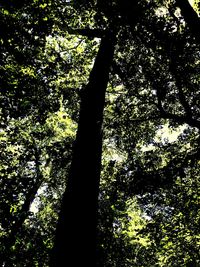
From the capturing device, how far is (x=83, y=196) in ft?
13.4

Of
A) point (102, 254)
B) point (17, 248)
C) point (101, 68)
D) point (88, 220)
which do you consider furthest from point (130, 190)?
point (88, 220)

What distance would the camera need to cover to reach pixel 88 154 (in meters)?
4.86

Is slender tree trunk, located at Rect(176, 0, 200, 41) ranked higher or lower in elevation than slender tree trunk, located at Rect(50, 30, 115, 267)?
higher

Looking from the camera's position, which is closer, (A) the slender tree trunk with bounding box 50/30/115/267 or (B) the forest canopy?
(A) the slender tree trunk with bounding box 50/30/115/267

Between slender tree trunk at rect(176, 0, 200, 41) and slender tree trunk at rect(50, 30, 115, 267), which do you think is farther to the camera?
slender tree trunk at rect(176, 0, 200, 41)

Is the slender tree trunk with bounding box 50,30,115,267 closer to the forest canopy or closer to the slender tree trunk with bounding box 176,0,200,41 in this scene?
the forest canopy

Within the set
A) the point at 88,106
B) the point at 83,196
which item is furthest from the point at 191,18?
the point at 83,196

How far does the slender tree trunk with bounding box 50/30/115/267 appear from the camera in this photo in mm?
3375

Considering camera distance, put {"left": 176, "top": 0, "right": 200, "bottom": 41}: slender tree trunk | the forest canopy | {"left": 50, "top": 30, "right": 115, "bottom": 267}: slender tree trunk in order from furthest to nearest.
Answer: {"left": 176, "top": 0, "right": 200, "bottom": 41}: slender tree trunk
the forest canopy
{"left": 50, "top": 30, "right": 115, "bottom": 267}: slender tree trunk

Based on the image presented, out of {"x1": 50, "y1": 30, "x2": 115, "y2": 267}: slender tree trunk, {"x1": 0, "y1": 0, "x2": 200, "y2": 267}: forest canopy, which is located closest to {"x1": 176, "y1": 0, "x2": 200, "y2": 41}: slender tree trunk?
{"x1": 0, "y1": 0, "x2": 200, "y2": 267}: forest canopy

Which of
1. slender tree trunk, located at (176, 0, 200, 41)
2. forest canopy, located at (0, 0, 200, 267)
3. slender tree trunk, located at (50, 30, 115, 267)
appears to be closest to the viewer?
slender tree trunk, located at (50, 30, 115, 267)

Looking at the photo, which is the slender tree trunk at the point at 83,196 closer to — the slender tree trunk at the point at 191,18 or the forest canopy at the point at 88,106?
the forest canopy at the point at 88,106

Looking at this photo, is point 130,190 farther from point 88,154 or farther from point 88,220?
point 88,220

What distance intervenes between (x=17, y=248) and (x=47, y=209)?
23.9m
